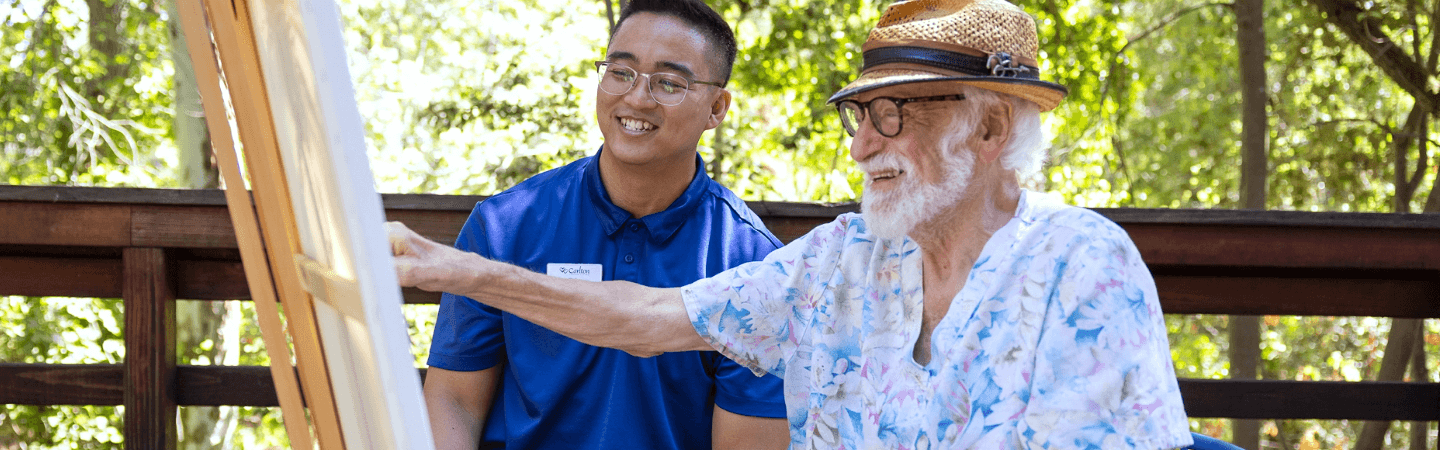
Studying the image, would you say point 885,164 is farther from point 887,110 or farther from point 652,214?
point 652,214

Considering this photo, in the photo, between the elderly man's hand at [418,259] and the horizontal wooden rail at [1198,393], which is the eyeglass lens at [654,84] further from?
the horizontal wooden rail at [1198,393]

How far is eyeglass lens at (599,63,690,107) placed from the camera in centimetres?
182

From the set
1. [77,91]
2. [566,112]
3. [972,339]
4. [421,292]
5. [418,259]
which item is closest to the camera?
[418,259]

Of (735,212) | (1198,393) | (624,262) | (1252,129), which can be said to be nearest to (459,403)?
(624,262)

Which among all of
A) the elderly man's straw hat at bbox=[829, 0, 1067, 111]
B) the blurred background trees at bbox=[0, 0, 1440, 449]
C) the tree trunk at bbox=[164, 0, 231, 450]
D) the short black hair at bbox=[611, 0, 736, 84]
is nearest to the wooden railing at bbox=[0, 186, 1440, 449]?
the short black hair at bbox=[611, 0, 736, 84]

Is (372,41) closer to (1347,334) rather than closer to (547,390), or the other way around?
(547,390)

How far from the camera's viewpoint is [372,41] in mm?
8797

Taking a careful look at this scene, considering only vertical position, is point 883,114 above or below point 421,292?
above

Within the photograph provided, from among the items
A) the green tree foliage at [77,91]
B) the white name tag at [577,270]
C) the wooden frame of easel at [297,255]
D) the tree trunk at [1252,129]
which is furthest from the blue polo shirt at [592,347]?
the green tree foliage at [77,91]

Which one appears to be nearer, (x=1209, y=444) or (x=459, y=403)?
(x=1209, y=444)

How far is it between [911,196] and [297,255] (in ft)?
2.73

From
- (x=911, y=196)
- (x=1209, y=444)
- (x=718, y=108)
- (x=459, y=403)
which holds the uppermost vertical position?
(x=718, y=108)

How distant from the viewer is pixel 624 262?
1785 millimetres

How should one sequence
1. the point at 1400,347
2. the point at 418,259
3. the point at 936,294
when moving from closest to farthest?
the point at 418,259
the point at 936,294
the point at 1400,347
